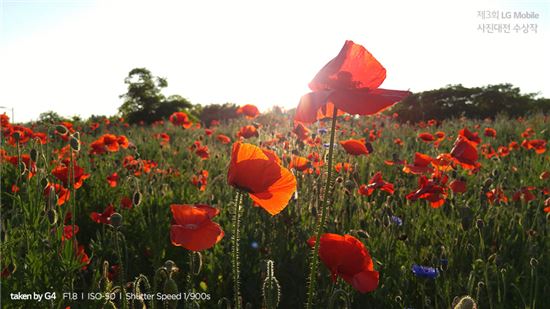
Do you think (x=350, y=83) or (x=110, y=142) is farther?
(x=110, y=142)

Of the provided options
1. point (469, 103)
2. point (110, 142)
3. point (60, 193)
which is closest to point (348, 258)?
point (60, 193)

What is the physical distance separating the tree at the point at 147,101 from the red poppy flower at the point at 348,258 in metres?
21.4

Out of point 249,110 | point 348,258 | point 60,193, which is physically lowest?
point 60,193

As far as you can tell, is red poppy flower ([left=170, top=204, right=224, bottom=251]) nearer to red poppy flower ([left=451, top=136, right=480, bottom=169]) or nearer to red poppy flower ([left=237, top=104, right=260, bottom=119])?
red poppy flower ([left=451, top=136, right=480, bottom=169])

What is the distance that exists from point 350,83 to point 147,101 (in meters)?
23.9

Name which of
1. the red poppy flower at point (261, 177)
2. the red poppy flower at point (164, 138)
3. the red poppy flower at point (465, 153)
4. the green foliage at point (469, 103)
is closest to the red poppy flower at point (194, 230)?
the red poppy flower at point (261, 177)

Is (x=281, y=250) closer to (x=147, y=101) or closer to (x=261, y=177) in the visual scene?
(x=261, y=177)

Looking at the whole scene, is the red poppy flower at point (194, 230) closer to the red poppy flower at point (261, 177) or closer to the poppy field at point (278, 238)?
the poppy field at point (278, 238)

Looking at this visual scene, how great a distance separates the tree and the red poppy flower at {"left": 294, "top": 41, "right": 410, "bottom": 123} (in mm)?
21387

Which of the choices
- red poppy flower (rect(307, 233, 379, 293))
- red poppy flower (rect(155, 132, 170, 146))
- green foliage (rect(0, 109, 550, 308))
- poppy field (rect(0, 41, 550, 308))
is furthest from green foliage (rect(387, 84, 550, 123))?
red poppy flower (rect(307, 233, 379, 293))

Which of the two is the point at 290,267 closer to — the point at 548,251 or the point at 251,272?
the point at 251,272

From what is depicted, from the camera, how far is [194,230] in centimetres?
126

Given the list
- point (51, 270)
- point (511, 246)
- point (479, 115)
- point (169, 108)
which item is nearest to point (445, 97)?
point (479, 115)

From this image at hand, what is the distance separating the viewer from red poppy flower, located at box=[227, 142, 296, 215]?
1.20 metres
